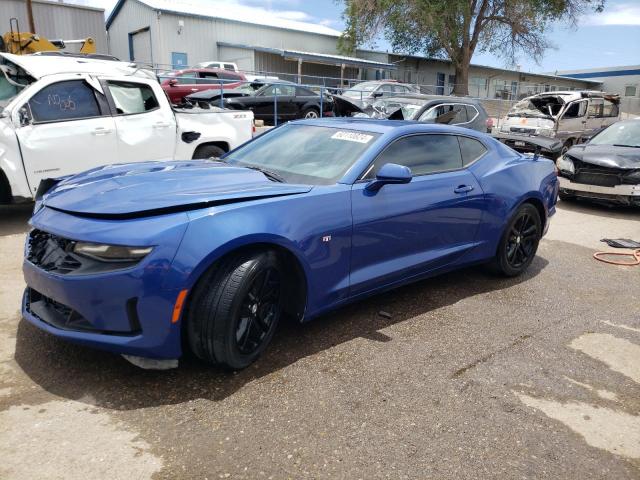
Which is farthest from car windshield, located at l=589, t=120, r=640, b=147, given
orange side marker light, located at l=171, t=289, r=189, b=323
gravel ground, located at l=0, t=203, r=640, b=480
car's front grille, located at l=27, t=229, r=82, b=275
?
car's front grille, located at l=27, t=229, r=82, b=275

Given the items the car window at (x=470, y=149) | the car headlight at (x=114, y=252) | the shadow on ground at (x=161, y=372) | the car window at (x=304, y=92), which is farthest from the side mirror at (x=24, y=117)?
the car window at (x=304, y=92)

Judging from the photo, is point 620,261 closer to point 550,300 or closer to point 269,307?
point 550,300

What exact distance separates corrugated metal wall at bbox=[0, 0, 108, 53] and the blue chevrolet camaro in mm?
26874

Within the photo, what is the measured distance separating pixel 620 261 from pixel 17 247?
6.55m

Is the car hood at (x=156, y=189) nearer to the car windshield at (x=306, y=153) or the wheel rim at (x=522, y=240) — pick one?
the car windshield at (x=306, y=153)

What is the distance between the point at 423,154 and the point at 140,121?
164 inches

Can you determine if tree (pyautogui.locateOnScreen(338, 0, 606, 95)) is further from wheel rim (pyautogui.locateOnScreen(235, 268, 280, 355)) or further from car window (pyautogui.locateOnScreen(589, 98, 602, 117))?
wheel rim (pyautogui.locateOnScreen(235, 268, 280, 355))

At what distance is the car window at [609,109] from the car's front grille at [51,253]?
1640cm

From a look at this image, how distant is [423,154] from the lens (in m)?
4.21

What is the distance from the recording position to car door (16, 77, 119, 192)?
5.84m

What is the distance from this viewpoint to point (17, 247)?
17.7 ft

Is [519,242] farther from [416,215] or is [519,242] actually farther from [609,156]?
[609,156]

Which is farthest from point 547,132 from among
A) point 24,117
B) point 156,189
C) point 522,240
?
point 156,189

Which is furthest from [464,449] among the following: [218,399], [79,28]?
[79,28]
